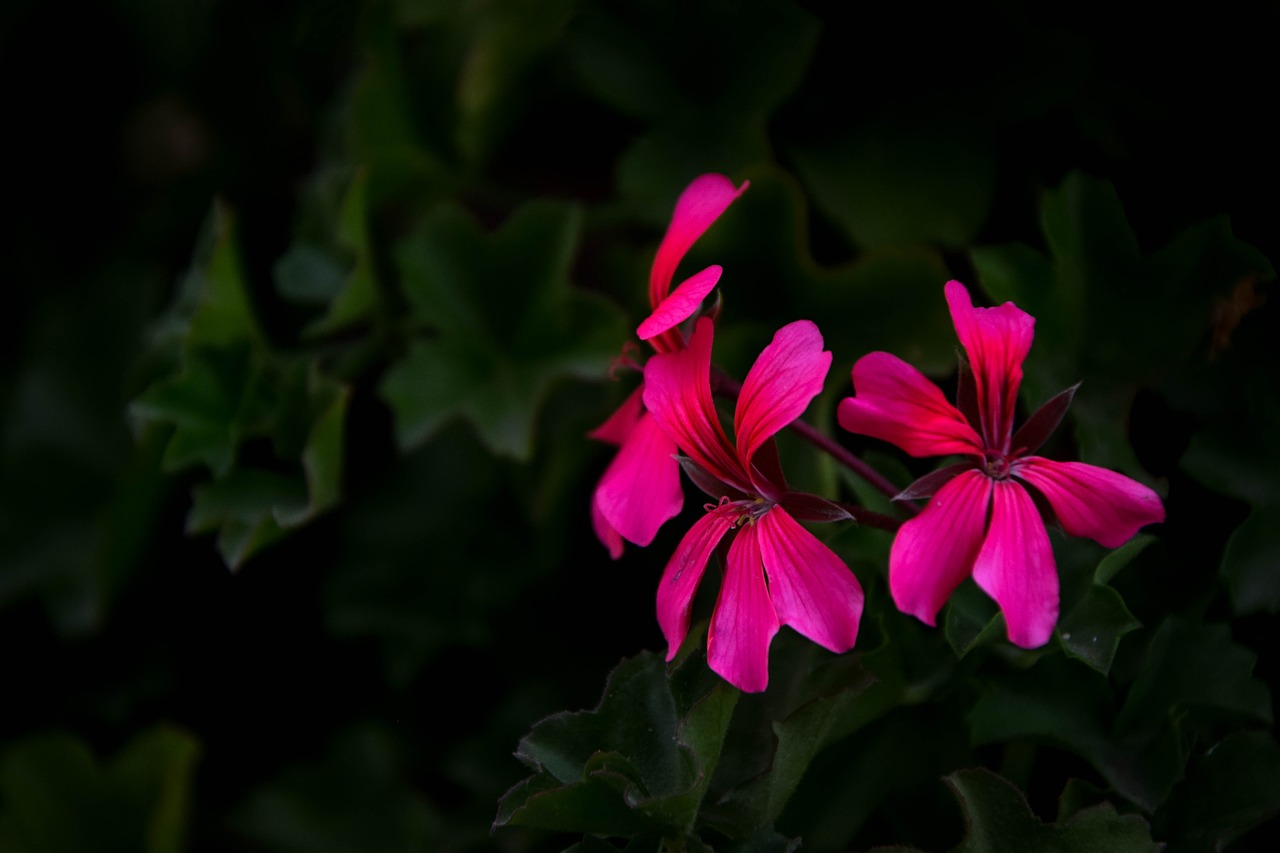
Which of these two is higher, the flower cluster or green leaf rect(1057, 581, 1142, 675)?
the flower cluster

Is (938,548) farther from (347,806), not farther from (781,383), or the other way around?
(347,806)

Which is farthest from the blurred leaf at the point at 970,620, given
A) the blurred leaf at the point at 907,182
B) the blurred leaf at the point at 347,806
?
the blurred leaf at the point at 347,806

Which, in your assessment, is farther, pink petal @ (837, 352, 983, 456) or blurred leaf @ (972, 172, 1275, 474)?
blurred leaf @ (972, 172, 1275, 474)

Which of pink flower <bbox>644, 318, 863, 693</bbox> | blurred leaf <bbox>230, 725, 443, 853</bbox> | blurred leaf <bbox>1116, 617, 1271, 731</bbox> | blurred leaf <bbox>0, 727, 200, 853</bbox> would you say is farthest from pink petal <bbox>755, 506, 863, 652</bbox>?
blurred leaf <bbox>0, 727, 200, 853</bbox>

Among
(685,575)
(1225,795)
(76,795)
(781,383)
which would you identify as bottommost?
(76,795)

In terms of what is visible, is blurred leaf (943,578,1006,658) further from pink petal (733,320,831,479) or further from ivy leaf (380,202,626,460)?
ivy leaf (380,202,626,460)

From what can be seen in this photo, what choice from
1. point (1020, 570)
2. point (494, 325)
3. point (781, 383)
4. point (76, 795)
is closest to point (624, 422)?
point (781, 383)
